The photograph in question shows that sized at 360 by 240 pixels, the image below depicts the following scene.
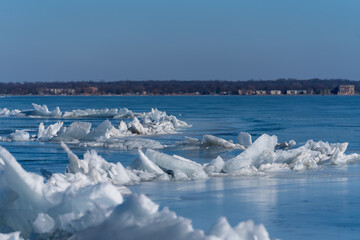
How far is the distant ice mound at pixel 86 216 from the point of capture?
3494 millimetres

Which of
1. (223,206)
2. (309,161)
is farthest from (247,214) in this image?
(309,161)

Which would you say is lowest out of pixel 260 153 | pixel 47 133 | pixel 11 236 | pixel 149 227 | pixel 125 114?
pixel 125 114

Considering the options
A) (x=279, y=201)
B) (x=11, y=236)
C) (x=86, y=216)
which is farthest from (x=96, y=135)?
(x=86, y=216)

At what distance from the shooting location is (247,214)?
20.1 ft

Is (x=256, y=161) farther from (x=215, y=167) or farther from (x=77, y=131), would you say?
(x=77, y=131)

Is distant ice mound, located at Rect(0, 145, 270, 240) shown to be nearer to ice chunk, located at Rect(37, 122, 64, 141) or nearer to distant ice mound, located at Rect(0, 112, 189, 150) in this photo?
distant ice mound, located at Rect(0, 112, 189, 150)

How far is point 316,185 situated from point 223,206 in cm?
224

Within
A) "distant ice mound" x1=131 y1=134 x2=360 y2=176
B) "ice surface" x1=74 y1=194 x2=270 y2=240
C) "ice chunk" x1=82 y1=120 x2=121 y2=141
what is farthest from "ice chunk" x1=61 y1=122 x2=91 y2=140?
"ice surface" x1=74 y1=194 x2=270 y2=240

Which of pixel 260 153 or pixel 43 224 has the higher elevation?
pixel 43 224

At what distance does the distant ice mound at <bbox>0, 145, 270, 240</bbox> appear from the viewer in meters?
3.49

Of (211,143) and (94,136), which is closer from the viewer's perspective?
(211,143)

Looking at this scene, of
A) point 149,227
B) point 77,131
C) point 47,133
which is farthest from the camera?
point 47,133

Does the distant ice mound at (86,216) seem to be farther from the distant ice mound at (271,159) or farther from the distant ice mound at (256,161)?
the distant ice mound at (271,159)

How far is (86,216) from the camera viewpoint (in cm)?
373
